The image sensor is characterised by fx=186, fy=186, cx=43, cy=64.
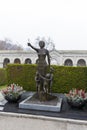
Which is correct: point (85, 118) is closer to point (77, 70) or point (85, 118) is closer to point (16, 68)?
point (77, 70)

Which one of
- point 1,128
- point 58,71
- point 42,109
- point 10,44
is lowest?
point 1,128

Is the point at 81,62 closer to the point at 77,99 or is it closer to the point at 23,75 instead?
the point at 23,75

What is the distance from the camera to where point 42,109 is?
4914mm

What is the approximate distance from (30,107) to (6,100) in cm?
125

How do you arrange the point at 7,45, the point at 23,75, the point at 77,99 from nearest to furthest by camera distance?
the point at 77,99 → the point at 23,75 → the point at 7,45

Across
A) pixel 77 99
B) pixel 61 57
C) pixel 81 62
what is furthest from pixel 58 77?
pixel 81 62

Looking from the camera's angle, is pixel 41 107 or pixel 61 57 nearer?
pixel 41 107

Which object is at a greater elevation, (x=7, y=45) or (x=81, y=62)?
(x=7, y=45)

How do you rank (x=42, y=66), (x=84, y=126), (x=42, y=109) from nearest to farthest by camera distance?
(x=84, y=126) → (x=42, y=109) → (x=42, y=66)

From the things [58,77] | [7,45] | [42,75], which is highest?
[7,45]

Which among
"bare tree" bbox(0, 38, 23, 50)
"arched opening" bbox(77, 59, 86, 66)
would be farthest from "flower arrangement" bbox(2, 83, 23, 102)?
"bare tree" bbox(0, 38, 23, 50)

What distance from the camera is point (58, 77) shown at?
29.9ft

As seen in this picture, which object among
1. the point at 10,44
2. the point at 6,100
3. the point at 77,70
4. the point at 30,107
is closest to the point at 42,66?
the point at 30,107

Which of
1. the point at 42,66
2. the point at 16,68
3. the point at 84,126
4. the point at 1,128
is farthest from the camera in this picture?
the point at 16,68
